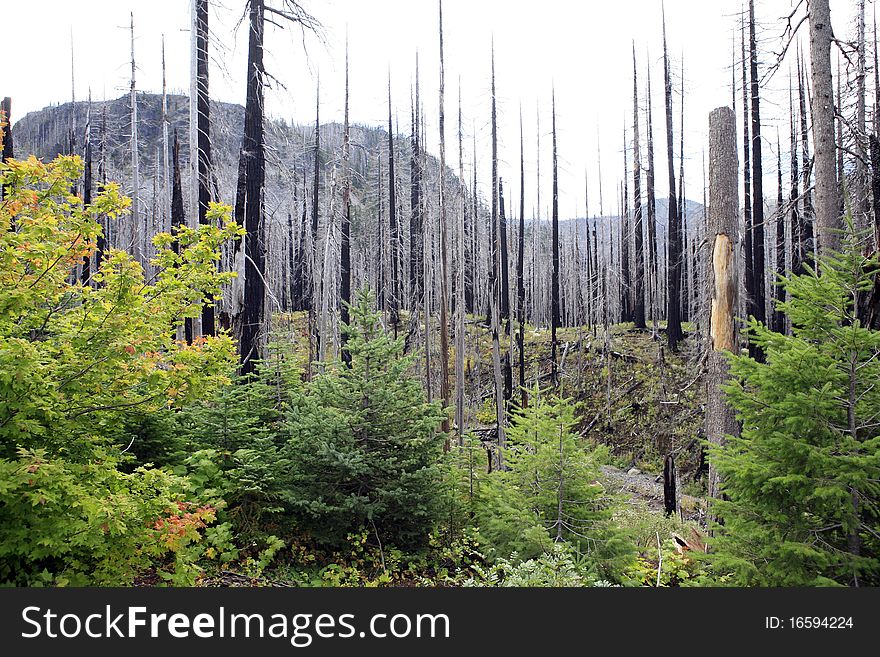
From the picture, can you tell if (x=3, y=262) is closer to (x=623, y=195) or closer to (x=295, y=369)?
(x=295, y=369)

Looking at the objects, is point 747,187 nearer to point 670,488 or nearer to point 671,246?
point 671,246

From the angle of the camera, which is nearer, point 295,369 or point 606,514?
point 606,514

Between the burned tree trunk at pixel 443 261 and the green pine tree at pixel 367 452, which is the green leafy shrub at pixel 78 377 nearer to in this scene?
the green pine tree at pixel 367 452

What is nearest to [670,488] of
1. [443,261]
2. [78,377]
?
[443,261]

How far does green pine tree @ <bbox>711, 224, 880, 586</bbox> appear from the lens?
11.9 ft

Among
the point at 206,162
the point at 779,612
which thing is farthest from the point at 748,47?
the point at 779,612

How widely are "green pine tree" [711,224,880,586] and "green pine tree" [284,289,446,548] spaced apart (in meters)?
3.47

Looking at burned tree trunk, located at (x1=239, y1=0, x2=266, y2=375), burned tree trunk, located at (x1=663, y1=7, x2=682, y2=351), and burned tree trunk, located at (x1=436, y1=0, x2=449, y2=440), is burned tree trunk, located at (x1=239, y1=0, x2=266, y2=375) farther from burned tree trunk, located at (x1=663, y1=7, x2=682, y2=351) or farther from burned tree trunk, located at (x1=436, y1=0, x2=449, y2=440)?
burned tree trunk, located at (x1=663, y1=7, x2=682, y2=351)

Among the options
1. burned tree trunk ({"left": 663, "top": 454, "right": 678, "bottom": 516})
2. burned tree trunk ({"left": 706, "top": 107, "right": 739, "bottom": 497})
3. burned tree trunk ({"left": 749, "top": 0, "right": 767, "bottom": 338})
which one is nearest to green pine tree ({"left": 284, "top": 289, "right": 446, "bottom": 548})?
burned tree trunk ({"left": 706, "top": 107, "right": 739, "bottom": 497})

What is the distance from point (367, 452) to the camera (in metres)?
6.48

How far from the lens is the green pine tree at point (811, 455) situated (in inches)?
143

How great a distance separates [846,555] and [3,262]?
6.22 meters

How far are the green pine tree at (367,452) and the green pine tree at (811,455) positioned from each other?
3.47 metres

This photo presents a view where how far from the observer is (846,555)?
3637mm
